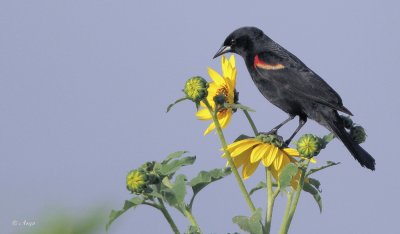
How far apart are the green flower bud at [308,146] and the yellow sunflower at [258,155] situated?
100 mm

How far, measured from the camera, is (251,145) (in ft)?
9.22

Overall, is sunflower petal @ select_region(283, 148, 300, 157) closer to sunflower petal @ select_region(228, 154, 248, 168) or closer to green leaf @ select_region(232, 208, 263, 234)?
sunflower petal @ select_region(228, 154, 248, 168)

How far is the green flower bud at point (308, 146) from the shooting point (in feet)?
8.36

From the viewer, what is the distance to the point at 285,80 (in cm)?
462

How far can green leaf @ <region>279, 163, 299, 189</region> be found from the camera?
7.60 ft

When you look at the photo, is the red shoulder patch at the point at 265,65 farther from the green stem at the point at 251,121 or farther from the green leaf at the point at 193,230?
the green leaf at the point at 193,230

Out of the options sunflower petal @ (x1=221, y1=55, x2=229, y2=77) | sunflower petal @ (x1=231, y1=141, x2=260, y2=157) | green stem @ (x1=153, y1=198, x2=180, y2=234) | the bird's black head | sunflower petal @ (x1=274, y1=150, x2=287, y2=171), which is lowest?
green stem @ (x1=153, y1=198, x2=180, y2=234)

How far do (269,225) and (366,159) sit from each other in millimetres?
1258

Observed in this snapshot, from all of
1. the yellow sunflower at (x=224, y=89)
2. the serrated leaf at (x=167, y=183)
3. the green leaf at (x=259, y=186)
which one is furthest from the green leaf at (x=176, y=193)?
the yellow sunflower at (x=224, y=89)

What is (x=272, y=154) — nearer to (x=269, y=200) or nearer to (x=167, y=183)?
(x=269, y=200)

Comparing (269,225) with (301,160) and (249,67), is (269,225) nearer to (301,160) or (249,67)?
(301,160)

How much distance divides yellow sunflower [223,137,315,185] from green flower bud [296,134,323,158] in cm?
10

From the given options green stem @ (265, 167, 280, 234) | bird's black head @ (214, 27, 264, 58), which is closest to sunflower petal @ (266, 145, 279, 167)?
green stem @ (265, 167, 280, 234)

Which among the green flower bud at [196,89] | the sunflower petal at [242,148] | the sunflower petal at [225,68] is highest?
the sunflower petal at [225,68]
